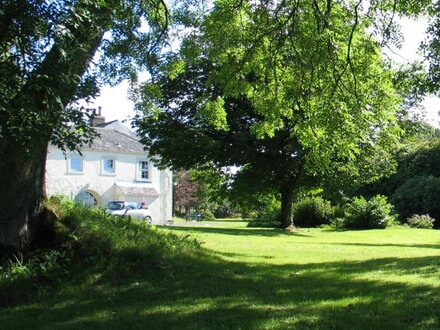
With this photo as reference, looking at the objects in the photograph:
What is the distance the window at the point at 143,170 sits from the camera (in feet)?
151

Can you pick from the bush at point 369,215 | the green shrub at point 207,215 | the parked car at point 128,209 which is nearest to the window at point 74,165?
the parked car at point 128,209

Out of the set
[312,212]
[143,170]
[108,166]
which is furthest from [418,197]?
[108,166]

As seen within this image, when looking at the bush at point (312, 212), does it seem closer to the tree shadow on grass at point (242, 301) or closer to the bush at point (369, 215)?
the bush at point (369, 215)

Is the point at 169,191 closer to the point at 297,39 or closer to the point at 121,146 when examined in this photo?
the point at 121,146

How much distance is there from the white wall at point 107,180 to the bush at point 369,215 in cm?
1742

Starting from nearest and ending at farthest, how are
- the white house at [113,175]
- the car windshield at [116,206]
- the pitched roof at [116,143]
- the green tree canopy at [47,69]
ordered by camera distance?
the green tree canopy at [47,69] → the car windshield at [116,206] → the white house at [113,175] → the pitched roof at [116,143]

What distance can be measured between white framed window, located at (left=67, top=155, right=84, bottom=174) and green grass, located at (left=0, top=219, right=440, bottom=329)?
32955mm

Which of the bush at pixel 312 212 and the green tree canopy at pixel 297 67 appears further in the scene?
the bush at pixel 312 212

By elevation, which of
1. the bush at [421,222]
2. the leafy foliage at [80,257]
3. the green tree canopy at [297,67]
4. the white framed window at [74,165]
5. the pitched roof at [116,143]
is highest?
the pitched roof at [116,143]

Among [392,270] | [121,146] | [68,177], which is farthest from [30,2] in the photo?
[121,146]

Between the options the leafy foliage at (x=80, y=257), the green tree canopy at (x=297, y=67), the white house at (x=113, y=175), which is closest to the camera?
the leafy foliage at (x=80, y=257)

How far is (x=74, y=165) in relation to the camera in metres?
42.5

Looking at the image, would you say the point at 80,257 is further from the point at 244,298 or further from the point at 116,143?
the point at 116,143

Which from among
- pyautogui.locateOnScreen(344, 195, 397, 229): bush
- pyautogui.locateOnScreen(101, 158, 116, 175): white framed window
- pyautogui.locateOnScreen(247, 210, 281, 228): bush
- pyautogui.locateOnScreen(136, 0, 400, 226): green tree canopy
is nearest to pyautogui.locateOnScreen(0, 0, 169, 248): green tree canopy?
pyautogui.locateOnScreen(136, 0, 400, 226): green tree canopy
